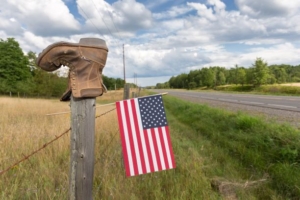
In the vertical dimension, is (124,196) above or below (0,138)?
below

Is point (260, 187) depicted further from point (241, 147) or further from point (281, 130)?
point (281, 130)

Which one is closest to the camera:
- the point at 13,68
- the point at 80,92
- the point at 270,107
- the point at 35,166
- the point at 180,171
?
the point at 80,92

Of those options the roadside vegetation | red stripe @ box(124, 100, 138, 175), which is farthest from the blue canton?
the roadside vegetation

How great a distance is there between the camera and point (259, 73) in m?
55.1

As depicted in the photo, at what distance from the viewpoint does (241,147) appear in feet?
19.8

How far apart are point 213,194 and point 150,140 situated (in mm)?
1450

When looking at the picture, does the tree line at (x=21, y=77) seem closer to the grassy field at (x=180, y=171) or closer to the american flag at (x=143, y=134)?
the grassy field at (x=180, y=171)

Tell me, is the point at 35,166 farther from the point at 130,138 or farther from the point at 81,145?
the point at 81,145

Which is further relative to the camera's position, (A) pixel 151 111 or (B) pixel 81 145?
(A) pixel 151 111

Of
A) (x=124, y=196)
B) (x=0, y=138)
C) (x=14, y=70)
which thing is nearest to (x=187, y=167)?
(x=124, y=196)

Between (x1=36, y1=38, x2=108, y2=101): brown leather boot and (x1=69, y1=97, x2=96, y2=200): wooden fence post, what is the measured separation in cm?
10

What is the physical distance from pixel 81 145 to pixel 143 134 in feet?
3.04

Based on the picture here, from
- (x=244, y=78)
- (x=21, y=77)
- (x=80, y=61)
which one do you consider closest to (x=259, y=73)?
(x=244, y=78)

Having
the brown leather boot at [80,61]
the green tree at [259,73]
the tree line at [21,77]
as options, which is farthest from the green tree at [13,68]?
the green tree at [259,73]
